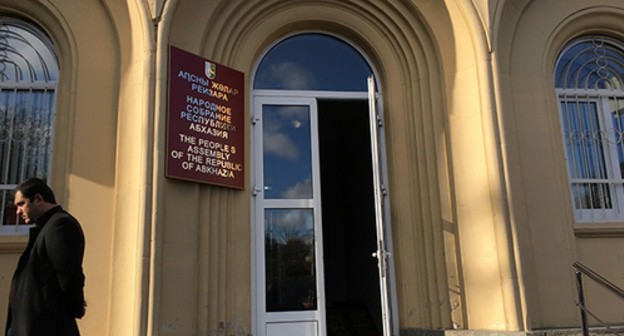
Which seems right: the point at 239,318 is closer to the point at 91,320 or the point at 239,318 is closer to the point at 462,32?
the point at 91,320

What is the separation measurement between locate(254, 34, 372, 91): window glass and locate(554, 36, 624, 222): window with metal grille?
2408mm

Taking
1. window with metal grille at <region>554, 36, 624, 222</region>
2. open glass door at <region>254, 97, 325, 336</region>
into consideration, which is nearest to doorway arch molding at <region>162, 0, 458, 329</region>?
open glass door at <region>254, 97, 325, 336</region>

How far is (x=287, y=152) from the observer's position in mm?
6473

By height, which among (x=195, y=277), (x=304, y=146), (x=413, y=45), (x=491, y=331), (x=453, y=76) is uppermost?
(x=413, y=45)

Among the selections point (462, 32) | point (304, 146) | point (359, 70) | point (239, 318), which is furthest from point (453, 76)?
point (239, 318)

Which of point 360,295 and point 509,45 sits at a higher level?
point 509,45

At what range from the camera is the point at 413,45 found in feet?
21.6

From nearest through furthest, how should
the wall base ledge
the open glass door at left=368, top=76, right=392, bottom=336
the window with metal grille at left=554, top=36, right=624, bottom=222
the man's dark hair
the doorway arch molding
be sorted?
the man's dark hair
the wall base ledge
the open glass door at left=368, top=76, right=392, bottom=336
the doorway arch molding
the window with metal grille at left=554, top=36, right=624, bottom=222

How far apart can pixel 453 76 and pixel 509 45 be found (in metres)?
0.78

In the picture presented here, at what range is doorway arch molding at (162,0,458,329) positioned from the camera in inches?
233

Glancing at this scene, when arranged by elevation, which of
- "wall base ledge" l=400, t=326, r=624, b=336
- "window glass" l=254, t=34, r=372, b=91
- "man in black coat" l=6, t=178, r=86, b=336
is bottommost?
"wall base ledge" l=400, t=326, r=624, b=336

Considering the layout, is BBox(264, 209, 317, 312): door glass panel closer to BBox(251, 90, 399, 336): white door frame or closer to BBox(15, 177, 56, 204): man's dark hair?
BBox(251, 90, 399, 336): white door frame

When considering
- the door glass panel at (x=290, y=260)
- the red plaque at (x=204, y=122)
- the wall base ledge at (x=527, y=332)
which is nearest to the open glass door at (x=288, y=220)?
the door glass panel at (x=290, y=260)

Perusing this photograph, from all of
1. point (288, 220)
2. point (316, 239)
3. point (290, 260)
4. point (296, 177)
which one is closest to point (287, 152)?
point (296, 177)
